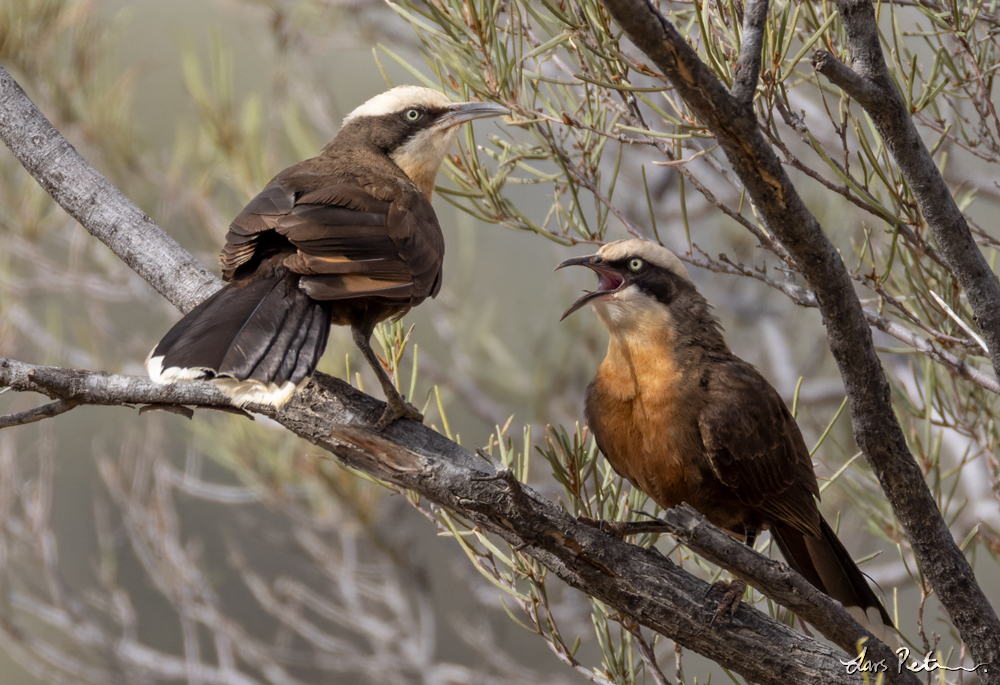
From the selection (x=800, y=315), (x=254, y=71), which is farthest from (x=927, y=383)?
(x=254, y=71)

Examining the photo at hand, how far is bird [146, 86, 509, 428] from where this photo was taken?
1.39 metres

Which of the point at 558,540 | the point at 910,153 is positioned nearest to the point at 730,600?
the point at 558,540

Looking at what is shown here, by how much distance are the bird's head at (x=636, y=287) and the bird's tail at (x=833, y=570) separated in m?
0.54

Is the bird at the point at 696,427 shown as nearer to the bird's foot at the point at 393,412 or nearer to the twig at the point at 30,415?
the bird's foot at the point at 393,412

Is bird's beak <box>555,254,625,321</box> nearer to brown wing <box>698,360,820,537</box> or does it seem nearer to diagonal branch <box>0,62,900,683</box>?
brown wing <box>698,360,820,537</box>

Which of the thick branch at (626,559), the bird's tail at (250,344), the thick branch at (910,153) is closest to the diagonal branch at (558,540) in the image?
the thick branch at (626,559)

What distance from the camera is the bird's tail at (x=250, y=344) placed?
1.36 meters

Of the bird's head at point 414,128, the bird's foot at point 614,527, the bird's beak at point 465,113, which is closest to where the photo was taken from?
the bird's foot at point 614,527

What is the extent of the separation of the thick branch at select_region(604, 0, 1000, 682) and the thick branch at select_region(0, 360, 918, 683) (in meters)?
0.15

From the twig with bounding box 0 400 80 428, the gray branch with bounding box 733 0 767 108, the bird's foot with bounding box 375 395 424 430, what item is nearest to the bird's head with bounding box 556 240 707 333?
the bird's foot with bounding box 375 395 424 430

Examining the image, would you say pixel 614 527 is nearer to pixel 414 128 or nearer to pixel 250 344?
pixel 250 344

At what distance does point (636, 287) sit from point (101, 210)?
1148 mm

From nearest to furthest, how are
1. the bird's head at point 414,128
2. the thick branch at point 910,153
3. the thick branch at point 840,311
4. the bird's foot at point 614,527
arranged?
1. the thick branch at point 840,311
2. the thick branch at point 910,153
3. the bird's foot at point 614,527
4. the bird's head at point 414,128

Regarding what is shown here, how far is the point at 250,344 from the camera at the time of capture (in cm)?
141
